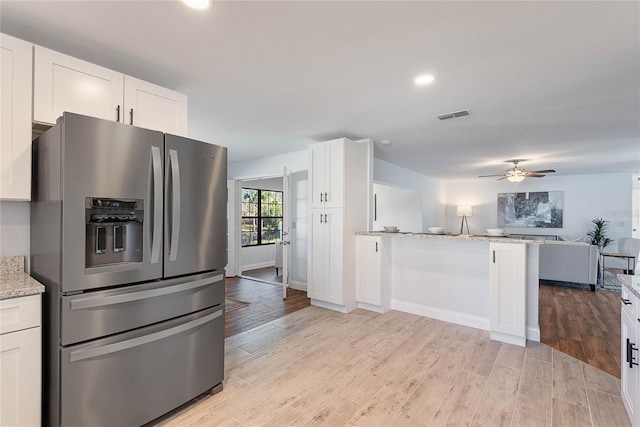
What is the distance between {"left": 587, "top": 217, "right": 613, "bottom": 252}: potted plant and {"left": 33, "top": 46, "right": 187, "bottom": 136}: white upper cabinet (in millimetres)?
9244

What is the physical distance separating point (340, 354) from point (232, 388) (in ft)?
3.29

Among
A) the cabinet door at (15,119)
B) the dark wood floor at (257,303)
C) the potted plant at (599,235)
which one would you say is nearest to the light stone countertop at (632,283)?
the dark wood floor at (257,303)

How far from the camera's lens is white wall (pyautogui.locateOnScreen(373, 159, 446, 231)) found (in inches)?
252

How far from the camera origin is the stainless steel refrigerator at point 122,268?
5.16ft

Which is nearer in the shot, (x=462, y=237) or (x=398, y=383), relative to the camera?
(x=398, y=383)

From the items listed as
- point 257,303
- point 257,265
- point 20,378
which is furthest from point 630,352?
point 257,265

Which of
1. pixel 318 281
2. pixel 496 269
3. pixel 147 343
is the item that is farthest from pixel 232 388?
pixel 496 269

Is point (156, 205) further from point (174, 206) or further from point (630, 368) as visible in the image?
point (630, 368)

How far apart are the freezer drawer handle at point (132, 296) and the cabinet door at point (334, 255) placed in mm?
2160

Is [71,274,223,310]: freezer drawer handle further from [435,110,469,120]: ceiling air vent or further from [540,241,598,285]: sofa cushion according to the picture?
[540,241,598,285]: sofa cushion

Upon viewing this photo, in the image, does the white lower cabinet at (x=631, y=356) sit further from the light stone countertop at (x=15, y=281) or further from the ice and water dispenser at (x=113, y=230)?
the light stone countertop at (x=15, y=281)

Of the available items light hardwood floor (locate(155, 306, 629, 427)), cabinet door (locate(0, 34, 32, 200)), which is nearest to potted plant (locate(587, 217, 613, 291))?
light hardwood floor (locate(155, 306, 629, 427))

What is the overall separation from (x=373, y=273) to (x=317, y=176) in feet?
4.95

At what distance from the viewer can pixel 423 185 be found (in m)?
8.33
